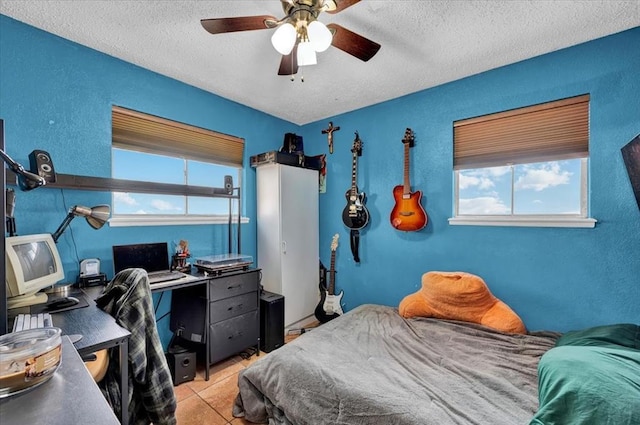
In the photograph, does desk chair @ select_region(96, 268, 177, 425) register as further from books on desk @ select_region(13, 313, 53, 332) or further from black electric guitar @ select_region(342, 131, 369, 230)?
black electric guitar @ select_region(342, 131, 369, 230)

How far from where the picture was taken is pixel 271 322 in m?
2.62

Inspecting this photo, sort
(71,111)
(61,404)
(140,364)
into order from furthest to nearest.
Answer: (71,111) < (140,364) < (61,404)

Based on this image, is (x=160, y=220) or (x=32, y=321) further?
(x=160, y=220)

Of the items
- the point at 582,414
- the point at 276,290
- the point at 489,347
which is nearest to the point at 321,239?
the point at 276,290

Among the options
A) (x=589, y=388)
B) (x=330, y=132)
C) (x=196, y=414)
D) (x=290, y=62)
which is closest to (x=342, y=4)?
(x=290, y=62)

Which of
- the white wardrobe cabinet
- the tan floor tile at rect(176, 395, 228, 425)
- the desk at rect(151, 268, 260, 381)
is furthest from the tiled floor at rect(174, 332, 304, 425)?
the white wardrobe cabinet

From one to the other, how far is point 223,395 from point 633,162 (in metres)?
3.11

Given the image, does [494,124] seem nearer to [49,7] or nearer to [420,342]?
[420,342]

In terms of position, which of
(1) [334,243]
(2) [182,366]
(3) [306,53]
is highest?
(3) [306,53]

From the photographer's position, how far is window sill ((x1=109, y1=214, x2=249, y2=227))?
7.07ft

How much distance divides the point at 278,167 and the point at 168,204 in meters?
1.09

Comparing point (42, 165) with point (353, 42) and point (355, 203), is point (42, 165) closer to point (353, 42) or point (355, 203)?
point (353, 42)

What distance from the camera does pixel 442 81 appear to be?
2537mm

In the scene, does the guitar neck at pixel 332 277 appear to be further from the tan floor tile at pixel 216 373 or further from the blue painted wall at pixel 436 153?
the tan floor tile at pixel 216 373
